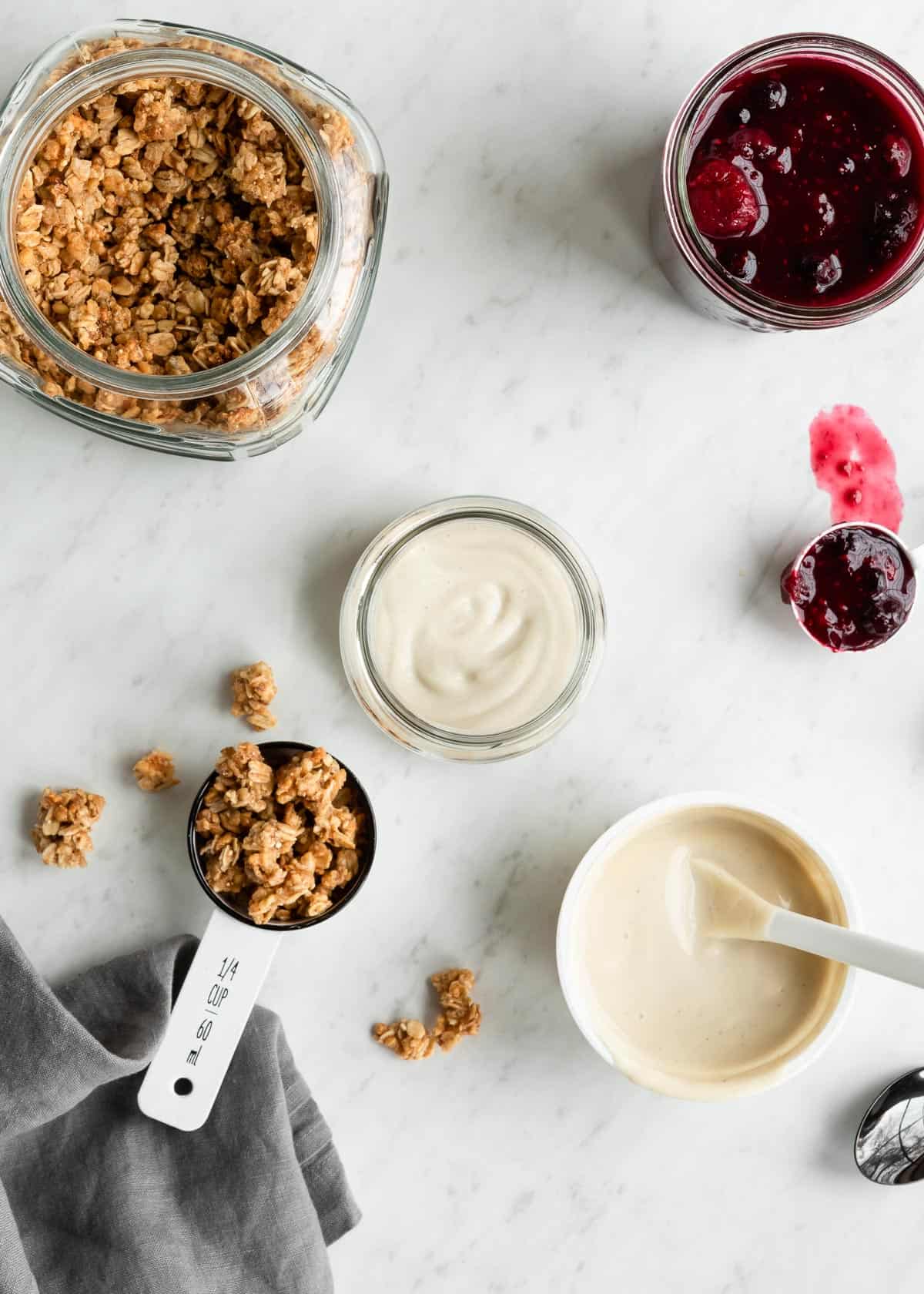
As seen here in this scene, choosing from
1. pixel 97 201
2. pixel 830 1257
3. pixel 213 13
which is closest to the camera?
pixel 97 201

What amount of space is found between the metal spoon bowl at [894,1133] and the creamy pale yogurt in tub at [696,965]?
0.17 metres

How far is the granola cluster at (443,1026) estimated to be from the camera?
1191 millimetres

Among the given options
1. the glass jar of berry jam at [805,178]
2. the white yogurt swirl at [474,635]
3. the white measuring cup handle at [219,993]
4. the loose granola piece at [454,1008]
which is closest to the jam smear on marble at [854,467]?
the glass jar of berry jam at [805,178]

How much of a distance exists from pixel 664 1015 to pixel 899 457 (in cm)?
64

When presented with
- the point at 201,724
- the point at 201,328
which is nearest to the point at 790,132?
the point at 201,328

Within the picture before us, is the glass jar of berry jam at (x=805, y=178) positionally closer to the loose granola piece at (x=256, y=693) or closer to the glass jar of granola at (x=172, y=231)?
the glass jar of granola at (x=172, y=231)

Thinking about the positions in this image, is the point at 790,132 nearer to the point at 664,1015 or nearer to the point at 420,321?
the point at 420,321

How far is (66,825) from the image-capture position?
3.80ft

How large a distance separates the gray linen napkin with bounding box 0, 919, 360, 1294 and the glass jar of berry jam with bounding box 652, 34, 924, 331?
34.0 inches

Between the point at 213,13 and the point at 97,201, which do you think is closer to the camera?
the point at 97,201

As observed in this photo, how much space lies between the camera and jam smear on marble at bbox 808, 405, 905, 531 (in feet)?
4.00

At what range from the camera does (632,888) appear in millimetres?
1170

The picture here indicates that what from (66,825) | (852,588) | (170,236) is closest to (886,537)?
(852,588)

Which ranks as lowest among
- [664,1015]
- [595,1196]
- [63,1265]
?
[63,1265]
